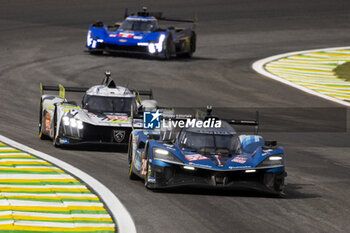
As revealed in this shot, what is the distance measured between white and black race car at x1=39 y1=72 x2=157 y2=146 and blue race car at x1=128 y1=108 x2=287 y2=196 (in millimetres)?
2994

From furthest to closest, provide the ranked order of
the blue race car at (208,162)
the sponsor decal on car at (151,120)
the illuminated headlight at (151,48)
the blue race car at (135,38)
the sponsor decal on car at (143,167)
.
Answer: the illuminated headlight at (151,48), the blue race car at (135,38), the sponsor decal on car at (151,120), the sponsor decal on car at (143,167), the blue race car at (208,162)

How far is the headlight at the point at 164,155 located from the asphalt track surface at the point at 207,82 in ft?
1.76

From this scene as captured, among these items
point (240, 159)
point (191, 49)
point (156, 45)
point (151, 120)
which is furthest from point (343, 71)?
point (240, 159)

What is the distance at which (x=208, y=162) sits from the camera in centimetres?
1321

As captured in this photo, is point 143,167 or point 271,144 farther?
point 271,144

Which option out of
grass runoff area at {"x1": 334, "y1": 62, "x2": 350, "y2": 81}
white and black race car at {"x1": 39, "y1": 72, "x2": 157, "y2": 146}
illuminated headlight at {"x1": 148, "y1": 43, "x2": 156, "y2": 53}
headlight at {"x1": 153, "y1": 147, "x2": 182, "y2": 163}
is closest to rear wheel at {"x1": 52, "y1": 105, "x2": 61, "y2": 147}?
white and black race car at {"x1": 39, "y1": 72, "x2": 157, "y2": 146}

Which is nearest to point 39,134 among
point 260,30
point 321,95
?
point 321,95

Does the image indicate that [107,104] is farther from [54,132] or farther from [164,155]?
[164,155]

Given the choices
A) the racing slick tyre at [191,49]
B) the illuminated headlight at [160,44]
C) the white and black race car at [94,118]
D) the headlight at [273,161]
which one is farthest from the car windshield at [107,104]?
the racing slick tyre at [191,49]

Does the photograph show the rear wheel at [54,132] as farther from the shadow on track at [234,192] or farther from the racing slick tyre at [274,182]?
the racing slick tyre at [274,182]

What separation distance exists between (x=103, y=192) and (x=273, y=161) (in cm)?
272

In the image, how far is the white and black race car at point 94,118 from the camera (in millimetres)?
18047

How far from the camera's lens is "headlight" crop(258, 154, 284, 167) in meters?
13.3

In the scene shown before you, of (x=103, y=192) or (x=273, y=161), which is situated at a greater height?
(x=273, y=161)
